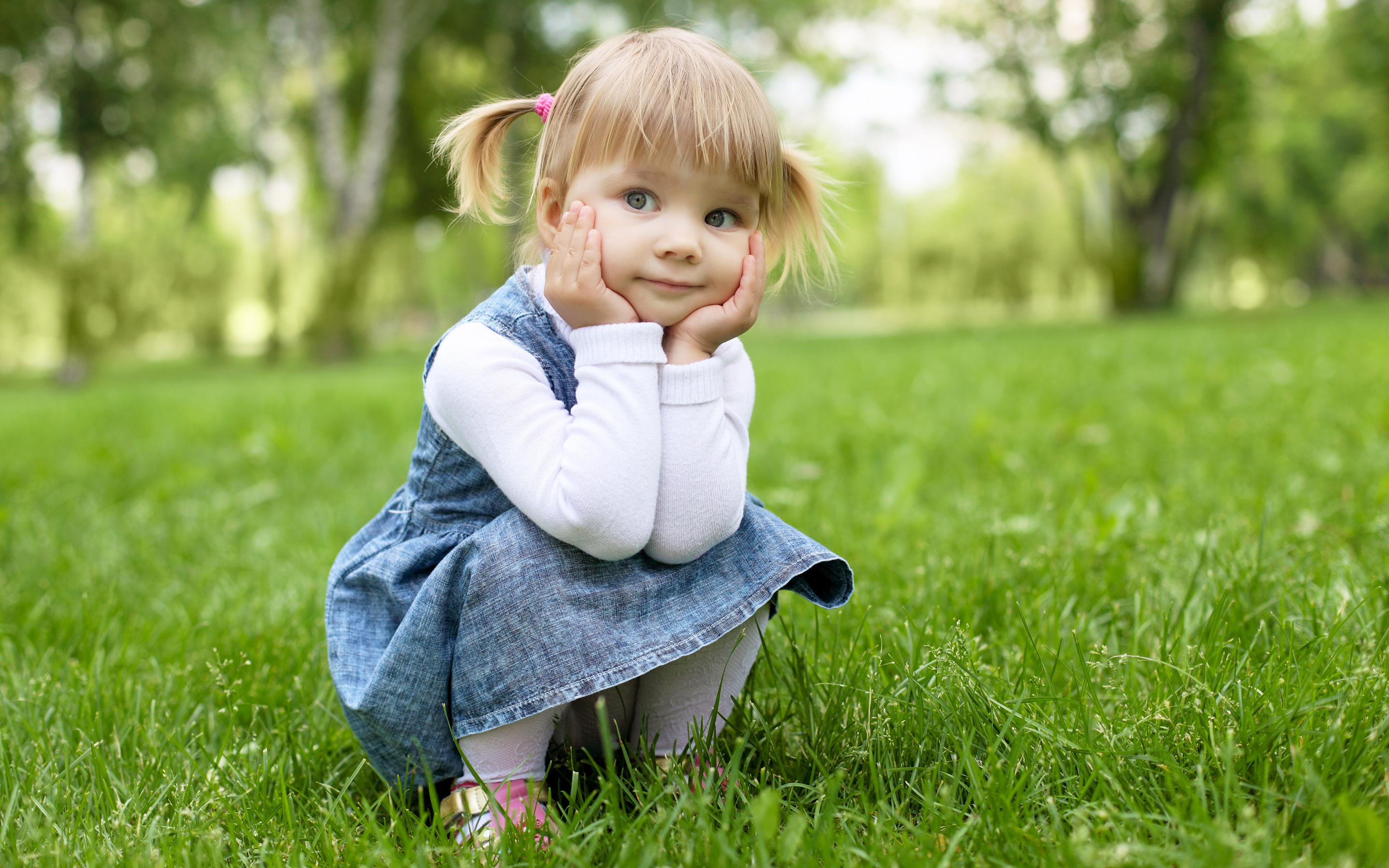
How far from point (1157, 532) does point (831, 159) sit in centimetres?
127

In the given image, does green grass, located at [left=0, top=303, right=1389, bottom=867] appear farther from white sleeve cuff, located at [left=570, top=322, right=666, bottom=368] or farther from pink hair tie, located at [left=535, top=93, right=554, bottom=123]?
pink hair tie, located at [left=535, top=93, right=554, bottom=123]

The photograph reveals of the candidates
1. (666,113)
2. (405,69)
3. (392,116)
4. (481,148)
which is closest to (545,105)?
(481,148)

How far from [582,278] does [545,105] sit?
37 cm

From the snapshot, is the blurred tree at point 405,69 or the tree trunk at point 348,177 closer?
the tree trunk at point 348,177

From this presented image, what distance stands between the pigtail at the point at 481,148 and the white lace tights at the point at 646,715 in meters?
0.80

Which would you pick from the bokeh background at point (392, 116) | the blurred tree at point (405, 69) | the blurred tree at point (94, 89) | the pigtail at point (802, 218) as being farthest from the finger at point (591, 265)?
the blurred tree at point (94, 89)

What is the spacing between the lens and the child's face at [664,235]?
1.36 meters

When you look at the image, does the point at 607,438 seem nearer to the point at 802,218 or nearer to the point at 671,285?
the point at 671,285

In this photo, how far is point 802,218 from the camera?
1666 millimetres

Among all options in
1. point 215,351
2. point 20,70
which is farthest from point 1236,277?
point 20,70

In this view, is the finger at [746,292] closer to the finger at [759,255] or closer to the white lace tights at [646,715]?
the finger at [759,255]

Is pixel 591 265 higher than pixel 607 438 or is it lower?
higher

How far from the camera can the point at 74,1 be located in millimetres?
13375

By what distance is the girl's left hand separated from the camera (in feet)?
4.57
